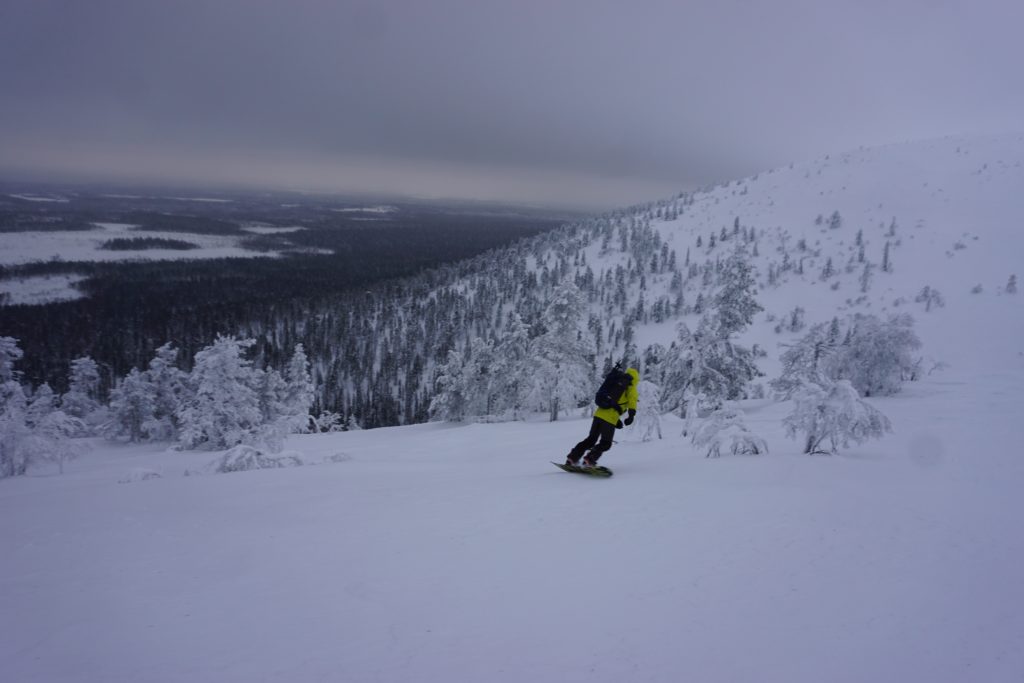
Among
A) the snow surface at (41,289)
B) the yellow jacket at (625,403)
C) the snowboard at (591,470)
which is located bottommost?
the snow surface at (41,289)

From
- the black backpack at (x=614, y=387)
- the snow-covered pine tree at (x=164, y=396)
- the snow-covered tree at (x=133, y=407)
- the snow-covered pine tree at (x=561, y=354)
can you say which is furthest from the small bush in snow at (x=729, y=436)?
the snow-covered tree at (x=133, y=407)

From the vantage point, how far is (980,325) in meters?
53.6

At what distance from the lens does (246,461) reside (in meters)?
13.1

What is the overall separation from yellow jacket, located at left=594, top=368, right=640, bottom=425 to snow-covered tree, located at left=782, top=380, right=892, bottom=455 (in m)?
3.62

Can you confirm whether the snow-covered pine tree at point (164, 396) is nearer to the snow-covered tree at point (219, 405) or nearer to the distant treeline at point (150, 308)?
the snow-covered tree at point (219, 405)

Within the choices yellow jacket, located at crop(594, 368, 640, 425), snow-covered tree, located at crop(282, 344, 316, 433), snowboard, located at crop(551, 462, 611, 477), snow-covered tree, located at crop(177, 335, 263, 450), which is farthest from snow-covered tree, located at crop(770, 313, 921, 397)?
snow-covered tree, located at crop(282, 344, 316, 433)

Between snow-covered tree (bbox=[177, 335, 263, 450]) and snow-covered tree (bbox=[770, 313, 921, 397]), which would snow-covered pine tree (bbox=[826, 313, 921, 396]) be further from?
snow-covered tree (bbox=[177, 335, 263, 450])

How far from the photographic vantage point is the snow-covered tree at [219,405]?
28.8 m

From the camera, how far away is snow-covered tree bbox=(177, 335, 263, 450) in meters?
28.8

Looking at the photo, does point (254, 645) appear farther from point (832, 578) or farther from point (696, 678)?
point (832, 578)

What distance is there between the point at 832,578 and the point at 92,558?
29.1ft

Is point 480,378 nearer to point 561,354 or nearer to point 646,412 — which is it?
point 561,354

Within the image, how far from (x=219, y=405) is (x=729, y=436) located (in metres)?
30.1

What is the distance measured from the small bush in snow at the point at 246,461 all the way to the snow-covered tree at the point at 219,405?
17166 mm
